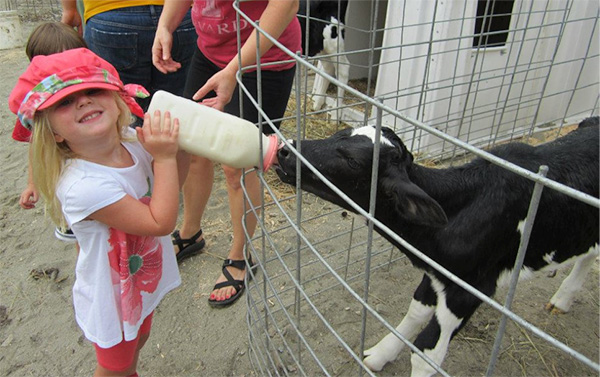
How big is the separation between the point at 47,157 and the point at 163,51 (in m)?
0.87

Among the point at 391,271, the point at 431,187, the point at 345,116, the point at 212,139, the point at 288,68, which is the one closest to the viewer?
the point at 212,139

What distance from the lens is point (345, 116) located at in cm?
462

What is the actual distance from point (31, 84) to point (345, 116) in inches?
142

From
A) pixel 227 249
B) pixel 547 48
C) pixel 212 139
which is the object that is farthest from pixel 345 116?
pixel 212 139

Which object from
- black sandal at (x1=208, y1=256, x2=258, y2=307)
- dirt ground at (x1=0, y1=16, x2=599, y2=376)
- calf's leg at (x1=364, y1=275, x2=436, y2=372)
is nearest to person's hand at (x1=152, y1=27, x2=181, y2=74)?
black sandal at (x1=208, y1=256, x2=258, y2=307)

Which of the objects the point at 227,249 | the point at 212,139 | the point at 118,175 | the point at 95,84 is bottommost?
the point at 227,249

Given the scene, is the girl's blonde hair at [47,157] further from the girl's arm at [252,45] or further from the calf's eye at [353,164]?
the calf's eye at [353,164]

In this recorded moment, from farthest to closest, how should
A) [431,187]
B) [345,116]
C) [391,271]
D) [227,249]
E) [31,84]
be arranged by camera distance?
1. [345,116]
2. [227,249]
3. [391,271]
4. [431,187]
5. [31,84]

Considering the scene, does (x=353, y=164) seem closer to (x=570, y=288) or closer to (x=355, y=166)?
(x=355, y=166)

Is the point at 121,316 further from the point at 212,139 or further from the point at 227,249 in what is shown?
the point at 227,249

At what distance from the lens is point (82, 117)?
1.29 metres

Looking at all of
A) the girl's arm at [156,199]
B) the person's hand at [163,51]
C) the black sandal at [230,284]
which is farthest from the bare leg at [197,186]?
the girl's arm at [156,199]

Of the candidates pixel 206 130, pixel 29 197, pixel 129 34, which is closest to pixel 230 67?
pixel 206 130

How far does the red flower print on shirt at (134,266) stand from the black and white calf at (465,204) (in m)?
0.55
